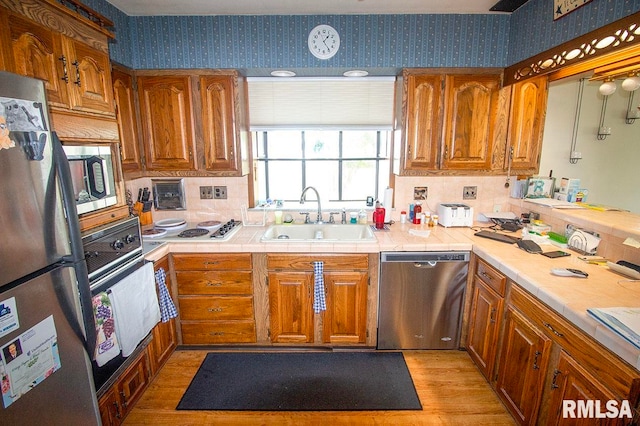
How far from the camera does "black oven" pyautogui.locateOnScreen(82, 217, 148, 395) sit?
147cm

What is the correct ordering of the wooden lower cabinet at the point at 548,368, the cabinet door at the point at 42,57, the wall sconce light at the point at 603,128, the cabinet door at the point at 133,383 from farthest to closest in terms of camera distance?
1. the wall sconce light at the point at 603,128
2. the cabinet door at the point at 133,383
3. the cabinet door at the point at 42,57
4. the wooden lower cabinet at the point at 548,368

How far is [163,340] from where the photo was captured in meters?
2.24

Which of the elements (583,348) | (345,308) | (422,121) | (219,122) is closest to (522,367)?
(583,348)

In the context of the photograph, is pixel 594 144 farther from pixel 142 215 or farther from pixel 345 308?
pixel 142 215

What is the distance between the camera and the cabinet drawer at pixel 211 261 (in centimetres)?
229

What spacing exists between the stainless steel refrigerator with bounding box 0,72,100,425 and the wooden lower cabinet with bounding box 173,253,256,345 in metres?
1.01

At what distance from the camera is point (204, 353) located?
2.46 metres

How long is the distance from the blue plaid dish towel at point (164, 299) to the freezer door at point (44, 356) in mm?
793

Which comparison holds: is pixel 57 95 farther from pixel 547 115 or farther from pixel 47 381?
pixel 547 115

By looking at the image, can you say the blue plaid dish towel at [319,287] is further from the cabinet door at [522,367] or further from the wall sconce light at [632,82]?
the wall sconce light at [632,82]

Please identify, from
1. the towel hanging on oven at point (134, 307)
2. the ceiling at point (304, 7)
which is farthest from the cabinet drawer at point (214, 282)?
the ceiling at point (304, 7)

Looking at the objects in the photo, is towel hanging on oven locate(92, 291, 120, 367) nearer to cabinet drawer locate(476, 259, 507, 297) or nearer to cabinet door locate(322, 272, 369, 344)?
cabinet door locate(322, 272, 369, 344)

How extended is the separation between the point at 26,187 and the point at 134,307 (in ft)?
3.03

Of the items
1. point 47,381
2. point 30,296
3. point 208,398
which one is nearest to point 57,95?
point 30,296
